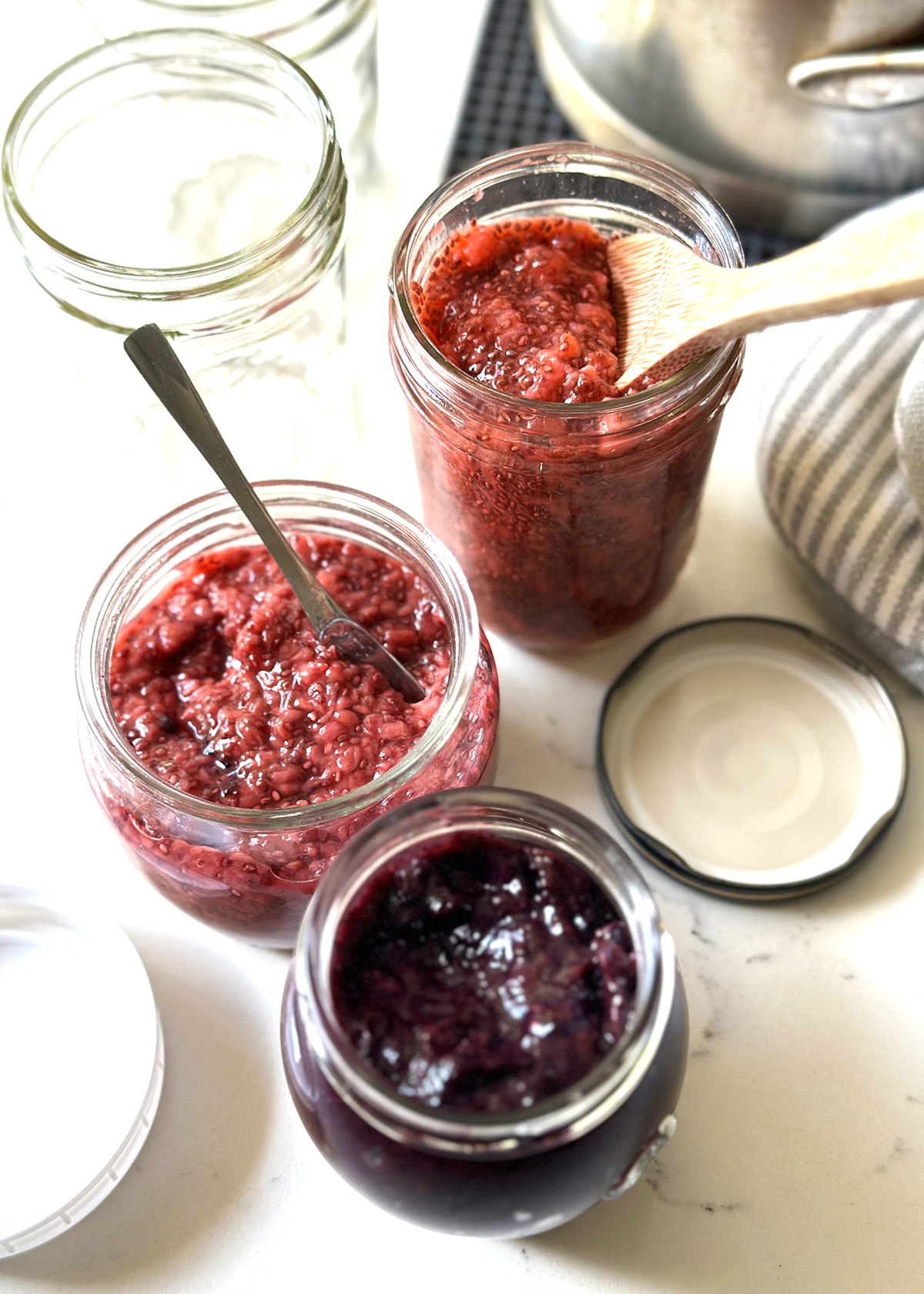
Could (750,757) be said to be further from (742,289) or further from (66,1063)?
(66,1063)

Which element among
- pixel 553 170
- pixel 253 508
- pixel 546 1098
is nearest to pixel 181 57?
pixel 553 170

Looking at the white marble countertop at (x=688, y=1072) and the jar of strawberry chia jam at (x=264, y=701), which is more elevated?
the jar of strawberry chia jam at (x=264, y=701)

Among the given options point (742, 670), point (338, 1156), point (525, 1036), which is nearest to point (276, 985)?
point (338, 1156)

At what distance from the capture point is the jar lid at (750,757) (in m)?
1.07

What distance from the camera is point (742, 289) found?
0.90m

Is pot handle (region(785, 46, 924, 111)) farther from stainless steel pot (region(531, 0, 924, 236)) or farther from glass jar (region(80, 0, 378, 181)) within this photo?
glass jar (region(80, 0, 378, 181))

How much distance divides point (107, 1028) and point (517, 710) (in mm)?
452

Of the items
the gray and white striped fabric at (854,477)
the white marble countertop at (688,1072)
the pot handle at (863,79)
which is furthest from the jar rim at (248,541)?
the pot handle at (863,79)

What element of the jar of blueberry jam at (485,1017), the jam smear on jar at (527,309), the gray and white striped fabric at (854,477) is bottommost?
the gray and white striped fabric at (854,477)

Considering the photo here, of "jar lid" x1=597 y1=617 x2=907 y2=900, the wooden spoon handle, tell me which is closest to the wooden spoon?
the wooden spoon handle

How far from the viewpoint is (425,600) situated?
1032 mm

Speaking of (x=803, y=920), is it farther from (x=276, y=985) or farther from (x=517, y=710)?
(x=276, y=985)

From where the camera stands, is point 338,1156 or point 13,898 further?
point 13,898

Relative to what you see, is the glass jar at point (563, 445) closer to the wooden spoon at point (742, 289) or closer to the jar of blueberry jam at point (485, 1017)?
the wooden spoon at point (742, 289)
